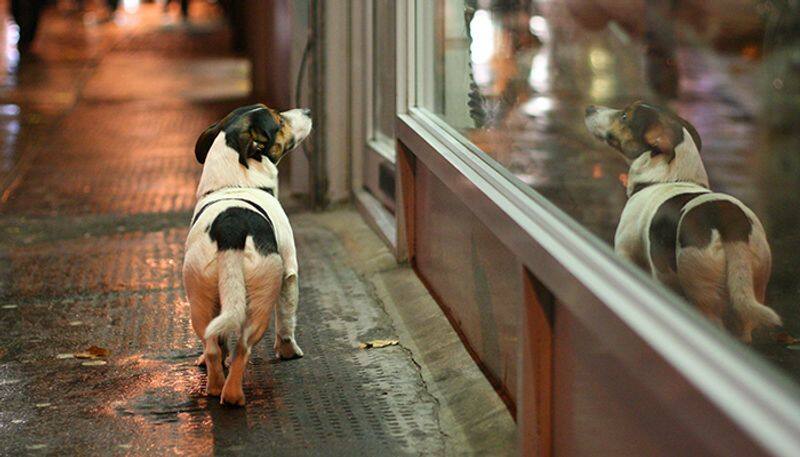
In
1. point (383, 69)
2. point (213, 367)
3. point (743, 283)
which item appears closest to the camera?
point (743, 283)

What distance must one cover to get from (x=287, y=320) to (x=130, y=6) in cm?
3487

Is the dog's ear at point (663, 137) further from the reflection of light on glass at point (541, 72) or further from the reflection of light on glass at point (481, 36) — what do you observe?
the reflection of light on glass at point (541, 72)

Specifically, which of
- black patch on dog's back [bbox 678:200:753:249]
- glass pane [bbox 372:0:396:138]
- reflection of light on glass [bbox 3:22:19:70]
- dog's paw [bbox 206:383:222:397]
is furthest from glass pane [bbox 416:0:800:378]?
reflection of light on glass [bbox 3:22:19:70]

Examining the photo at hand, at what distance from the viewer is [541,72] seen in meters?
14.0

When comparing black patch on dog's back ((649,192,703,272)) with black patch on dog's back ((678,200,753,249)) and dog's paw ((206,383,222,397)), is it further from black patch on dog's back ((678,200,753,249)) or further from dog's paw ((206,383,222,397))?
dog's paw ((206,383,222,397))

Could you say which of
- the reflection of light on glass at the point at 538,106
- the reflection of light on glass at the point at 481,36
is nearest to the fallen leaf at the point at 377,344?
the reflection of light on glass at the point at 481,36

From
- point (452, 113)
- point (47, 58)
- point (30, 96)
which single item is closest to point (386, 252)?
point (452, 113)

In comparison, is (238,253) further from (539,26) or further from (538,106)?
(538,106)

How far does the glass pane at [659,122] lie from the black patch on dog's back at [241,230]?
118 centimetres

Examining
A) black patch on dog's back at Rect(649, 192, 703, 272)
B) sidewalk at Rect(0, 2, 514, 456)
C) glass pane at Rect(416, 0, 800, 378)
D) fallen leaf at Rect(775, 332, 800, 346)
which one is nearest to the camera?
black patch on dog's back at Rect(649, 192, 703, 272)

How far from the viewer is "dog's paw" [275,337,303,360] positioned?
5.74 metres

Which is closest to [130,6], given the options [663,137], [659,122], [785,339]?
[659,122]

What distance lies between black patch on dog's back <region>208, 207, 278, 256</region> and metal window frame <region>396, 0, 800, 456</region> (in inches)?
34.9

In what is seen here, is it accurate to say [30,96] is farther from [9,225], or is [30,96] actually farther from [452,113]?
[452,113]
